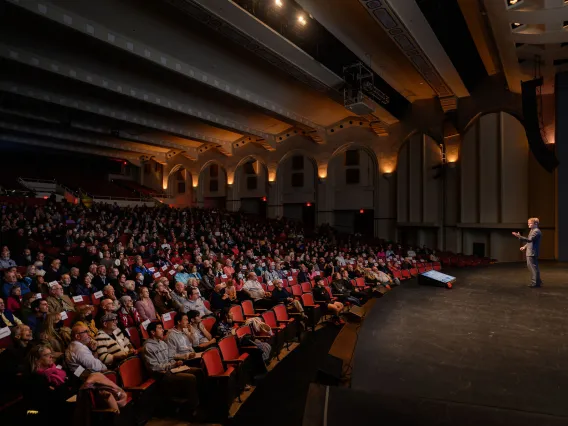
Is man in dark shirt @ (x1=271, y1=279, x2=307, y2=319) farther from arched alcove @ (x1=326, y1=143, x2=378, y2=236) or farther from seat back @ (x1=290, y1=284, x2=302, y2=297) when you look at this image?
arched alcove @ (x1=326, y1=143, x2=378, y2=236)

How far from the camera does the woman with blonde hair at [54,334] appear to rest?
3.24 meters

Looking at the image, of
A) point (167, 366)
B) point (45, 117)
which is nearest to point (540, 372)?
point (167, 366)

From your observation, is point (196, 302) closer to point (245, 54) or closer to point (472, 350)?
point (472, 350)

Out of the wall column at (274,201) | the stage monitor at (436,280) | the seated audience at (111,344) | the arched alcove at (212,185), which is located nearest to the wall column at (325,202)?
the wall column at (274,201)

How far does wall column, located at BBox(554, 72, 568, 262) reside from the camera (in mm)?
9289

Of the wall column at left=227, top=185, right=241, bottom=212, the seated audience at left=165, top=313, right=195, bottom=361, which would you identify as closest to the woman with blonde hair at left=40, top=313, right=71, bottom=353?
the seated audience at left=165, top=313, right=195, bottom=361

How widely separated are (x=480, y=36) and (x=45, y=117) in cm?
1361

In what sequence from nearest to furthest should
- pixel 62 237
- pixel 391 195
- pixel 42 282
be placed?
pixel 42 282 < pixel 62 237 < pixel 391 195

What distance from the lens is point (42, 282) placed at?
4824mm

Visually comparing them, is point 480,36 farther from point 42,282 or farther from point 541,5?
point 42,282

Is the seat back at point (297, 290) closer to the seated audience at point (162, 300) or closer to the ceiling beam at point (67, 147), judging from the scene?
the seated audience at point (162, 300)

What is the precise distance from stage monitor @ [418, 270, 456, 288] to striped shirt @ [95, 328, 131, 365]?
4398 mm

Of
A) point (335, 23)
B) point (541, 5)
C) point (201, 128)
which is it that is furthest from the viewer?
point (201, 128)

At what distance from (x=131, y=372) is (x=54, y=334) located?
34.3 inches
